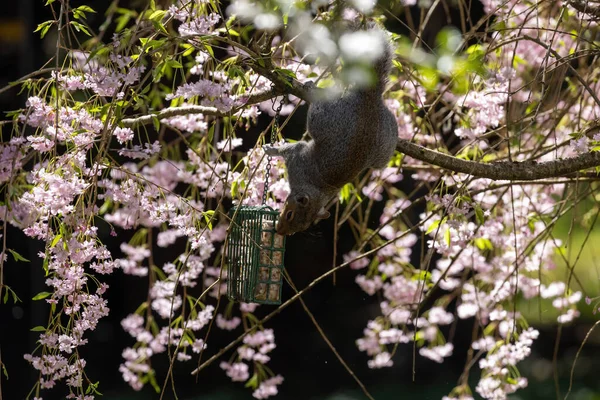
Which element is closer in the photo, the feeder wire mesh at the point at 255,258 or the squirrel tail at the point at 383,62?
the squirrel tail at the point at 383,62

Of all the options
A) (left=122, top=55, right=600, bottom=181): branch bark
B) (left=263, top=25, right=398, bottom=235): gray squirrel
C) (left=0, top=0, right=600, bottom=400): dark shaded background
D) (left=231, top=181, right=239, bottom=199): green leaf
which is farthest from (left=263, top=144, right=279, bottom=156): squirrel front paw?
(left=0, top=0, right=600, bottom=400): dark shaded background

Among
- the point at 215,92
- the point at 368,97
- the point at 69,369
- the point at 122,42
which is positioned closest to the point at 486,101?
the point at 368,97

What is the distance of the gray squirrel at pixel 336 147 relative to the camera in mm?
2266

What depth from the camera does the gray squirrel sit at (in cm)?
227

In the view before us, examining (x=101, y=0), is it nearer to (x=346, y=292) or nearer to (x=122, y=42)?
(x=346, y=292)

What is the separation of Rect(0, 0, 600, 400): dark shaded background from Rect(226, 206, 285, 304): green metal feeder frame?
220 centimetres

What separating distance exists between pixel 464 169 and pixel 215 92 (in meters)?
0.72

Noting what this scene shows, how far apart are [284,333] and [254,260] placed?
10.1 feet

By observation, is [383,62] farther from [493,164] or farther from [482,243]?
[482,243]

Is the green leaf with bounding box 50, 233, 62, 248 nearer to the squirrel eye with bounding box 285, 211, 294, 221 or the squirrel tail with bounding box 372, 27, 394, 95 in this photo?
the squirrel eye with bounding box 285, 211, 294, 221

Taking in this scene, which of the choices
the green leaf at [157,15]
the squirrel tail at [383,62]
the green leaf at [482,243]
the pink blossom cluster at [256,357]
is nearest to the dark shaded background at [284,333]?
the pink blossom cluster at [256,357]

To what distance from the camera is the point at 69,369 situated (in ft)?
5.88

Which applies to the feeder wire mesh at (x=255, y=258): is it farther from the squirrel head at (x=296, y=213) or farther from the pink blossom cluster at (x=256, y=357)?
the pink blossom cluster at (x=256, y=357)

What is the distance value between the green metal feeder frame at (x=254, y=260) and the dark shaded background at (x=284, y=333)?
2.20 meters
